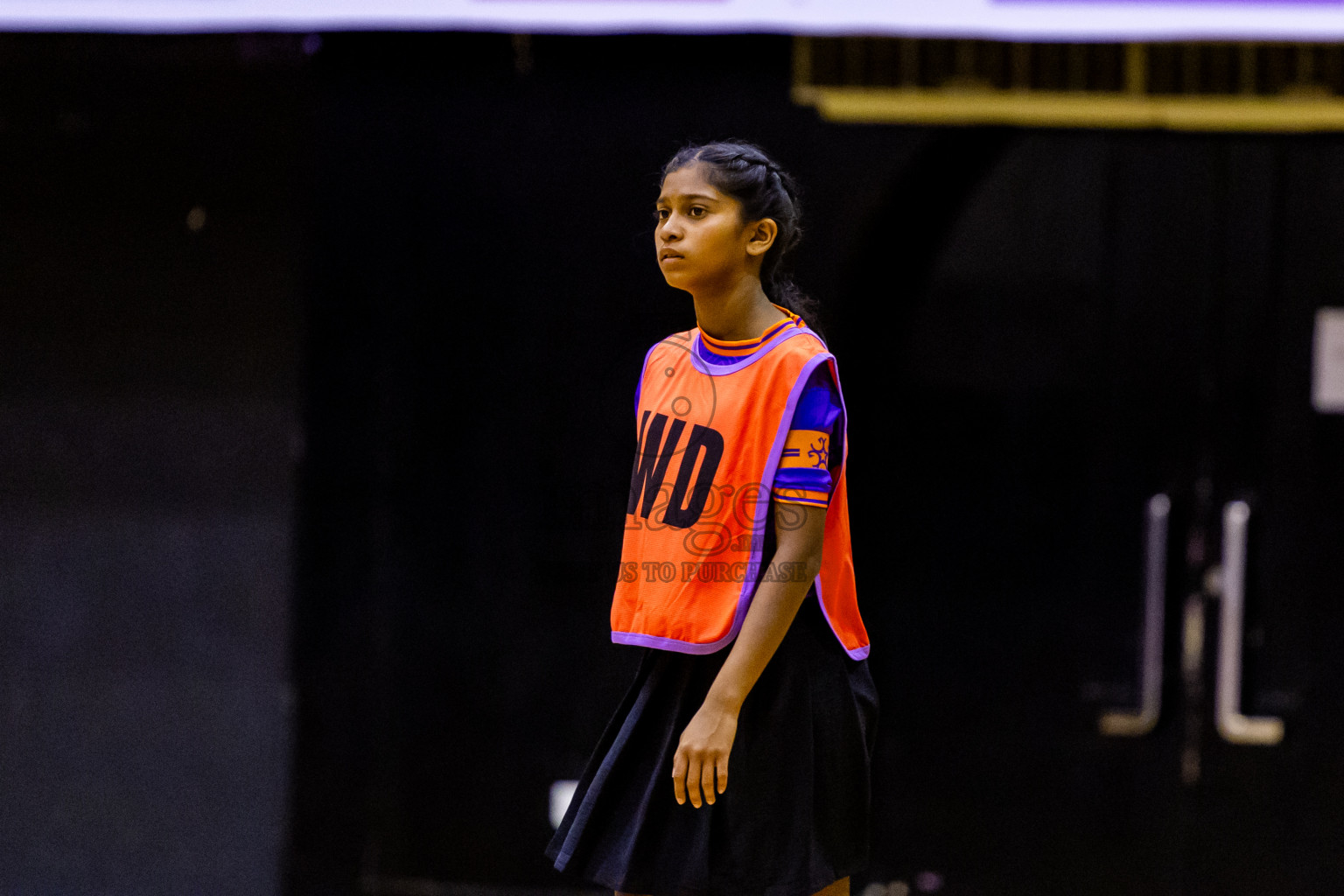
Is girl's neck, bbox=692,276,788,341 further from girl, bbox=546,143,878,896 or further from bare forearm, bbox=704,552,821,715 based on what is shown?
bare forearm, bbox=704,552,821,715

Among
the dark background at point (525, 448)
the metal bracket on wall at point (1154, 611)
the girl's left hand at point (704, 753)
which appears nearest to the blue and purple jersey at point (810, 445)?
the girl's left hand at point (704, 753)

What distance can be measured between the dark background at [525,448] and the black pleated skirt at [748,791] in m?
1.51

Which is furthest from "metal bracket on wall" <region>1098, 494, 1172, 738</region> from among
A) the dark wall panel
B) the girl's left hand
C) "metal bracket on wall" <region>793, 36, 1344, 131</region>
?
the dark wall panel

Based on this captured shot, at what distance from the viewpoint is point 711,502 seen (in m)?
1.52

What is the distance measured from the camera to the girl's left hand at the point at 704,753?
150cm

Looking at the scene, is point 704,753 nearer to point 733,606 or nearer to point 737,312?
point 733,606

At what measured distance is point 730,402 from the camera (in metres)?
1.53

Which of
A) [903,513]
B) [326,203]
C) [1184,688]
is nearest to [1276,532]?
[1184,688]

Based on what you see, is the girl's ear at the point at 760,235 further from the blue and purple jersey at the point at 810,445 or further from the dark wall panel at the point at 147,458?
the dark wall panel at the point at 147,458

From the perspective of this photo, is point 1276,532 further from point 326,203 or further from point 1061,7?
point 326,203

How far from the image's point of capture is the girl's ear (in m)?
1.58

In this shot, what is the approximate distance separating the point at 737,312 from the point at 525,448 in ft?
5.55

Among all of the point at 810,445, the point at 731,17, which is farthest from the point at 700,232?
Result: the point at 731,17

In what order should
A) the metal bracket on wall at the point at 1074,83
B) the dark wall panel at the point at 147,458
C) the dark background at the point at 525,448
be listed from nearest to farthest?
the metal bracket on wall at the point at 1074,83 < the dark background at the point at 525,448 < the dark wall panel at the point at 147,458
